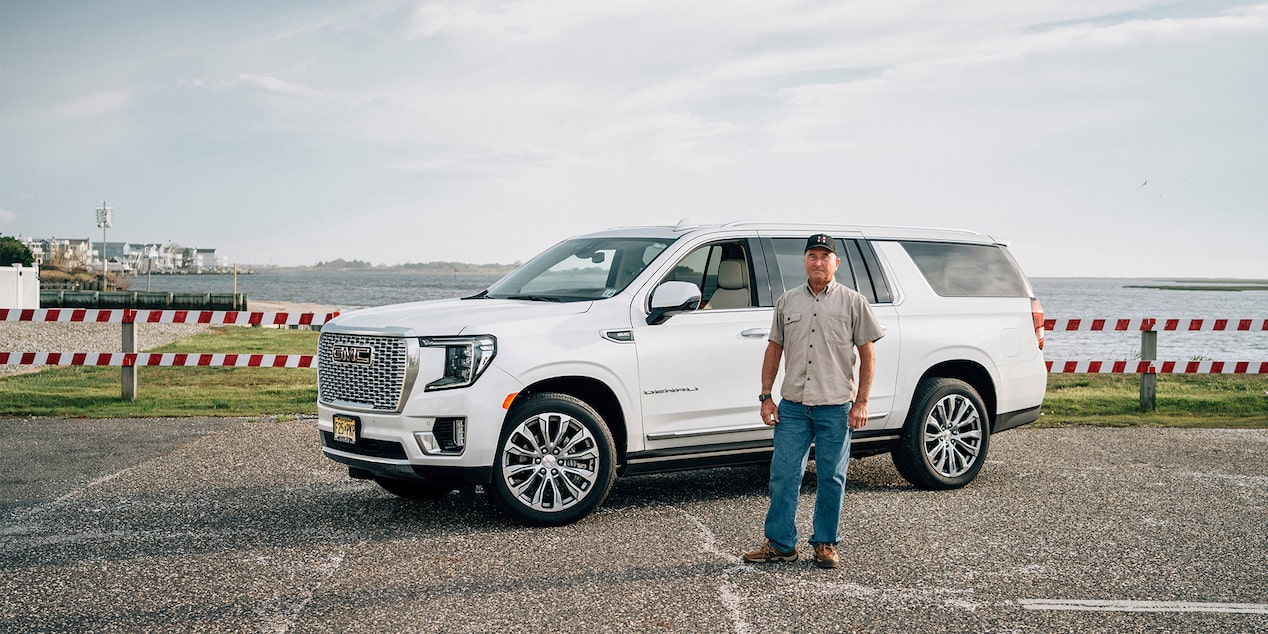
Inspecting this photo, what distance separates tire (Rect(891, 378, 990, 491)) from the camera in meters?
8.34

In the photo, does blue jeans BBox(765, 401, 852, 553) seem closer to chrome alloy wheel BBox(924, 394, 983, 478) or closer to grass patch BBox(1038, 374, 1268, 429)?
chrome alloy wheel BBox(924, 394, 983, 478)

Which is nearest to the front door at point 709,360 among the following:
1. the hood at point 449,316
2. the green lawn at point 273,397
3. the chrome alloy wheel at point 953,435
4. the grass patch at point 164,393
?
the hood at point 449,316

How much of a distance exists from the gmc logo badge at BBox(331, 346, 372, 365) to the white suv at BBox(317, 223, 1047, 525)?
0.01 metres

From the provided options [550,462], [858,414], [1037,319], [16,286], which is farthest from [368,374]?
[16,286]

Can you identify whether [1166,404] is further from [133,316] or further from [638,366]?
[133,316]

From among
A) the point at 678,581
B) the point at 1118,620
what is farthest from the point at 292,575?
the point at 1118,620

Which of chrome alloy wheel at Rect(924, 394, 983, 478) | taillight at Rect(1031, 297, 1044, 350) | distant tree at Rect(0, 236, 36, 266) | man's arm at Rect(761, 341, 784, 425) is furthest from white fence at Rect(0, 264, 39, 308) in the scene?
distant tree at Rect(0, 236, 36, 266)

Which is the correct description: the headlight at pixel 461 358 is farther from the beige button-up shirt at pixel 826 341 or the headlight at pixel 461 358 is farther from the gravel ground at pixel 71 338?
the gravel ground at pixel 71 338

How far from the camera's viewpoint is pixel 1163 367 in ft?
44.5

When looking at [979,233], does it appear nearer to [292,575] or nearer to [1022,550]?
[1022,550]

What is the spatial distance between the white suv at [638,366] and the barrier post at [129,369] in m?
7.06

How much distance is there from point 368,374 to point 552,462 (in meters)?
1.29

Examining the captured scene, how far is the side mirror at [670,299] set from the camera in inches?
281

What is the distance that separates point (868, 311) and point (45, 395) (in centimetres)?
1187
